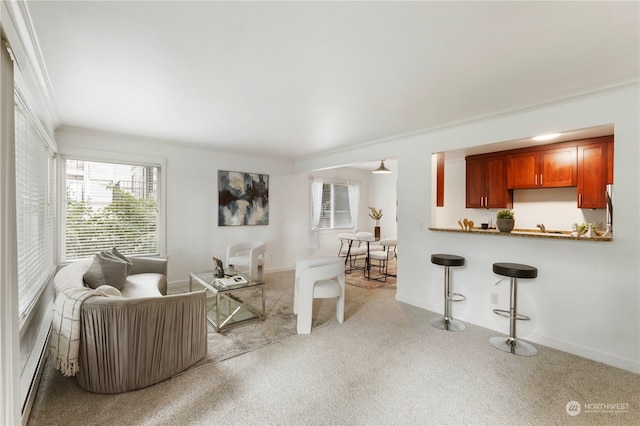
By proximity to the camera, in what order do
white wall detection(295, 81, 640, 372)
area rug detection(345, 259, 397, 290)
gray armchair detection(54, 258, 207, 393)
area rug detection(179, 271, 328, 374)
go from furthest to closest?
area rug detection(345, 259, 397, 290) → area rug detection(179, 271, 328, 374) → white wall detection(295, 81, 640, 372) → gray armchair detection(54, 258, 207, 393)

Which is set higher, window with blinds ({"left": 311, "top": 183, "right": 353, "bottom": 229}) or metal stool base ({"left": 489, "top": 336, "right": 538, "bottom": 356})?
window with blinds ({"left": 311, "top": 183, "right": 353, "bottom": 229})

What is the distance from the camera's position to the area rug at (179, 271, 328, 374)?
105 inches

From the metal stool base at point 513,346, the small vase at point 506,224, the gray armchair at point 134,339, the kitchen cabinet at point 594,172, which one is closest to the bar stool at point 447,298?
the metal stool base at point 513,346

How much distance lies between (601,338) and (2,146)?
4.43m

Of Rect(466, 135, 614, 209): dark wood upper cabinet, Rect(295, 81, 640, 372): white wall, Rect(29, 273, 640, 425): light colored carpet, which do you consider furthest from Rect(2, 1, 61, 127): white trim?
Rect(466, 135, 614, 209): dark wood upper cabinet

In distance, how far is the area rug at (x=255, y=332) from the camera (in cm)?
267

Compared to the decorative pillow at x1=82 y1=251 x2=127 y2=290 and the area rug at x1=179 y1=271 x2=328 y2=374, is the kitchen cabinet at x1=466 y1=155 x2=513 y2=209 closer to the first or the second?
the area rug at x1=179 y1=271 x2=328 y2=374

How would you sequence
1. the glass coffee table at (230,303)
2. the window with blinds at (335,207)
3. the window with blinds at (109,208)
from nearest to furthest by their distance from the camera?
the glass coffee table at (230,303), the window with blinds at (109,208), the window with blinds at (335,207)

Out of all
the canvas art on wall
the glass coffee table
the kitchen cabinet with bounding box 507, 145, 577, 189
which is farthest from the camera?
the canvas art on wall

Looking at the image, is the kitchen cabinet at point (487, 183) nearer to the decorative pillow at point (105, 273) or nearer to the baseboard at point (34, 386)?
the decorative pillow at point (105, 273)

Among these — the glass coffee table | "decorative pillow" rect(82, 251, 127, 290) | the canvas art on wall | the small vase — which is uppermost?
the canvas art on wall

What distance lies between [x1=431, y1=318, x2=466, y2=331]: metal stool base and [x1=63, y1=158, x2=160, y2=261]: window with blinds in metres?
4.25

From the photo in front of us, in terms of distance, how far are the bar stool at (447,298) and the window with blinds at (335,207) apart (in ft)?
12.5

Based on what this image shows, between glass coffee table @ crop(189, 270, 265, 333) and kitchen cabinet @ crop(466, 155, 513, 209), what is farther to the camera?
kitchen cabinet @ crop(466, 155, 513, 209)
